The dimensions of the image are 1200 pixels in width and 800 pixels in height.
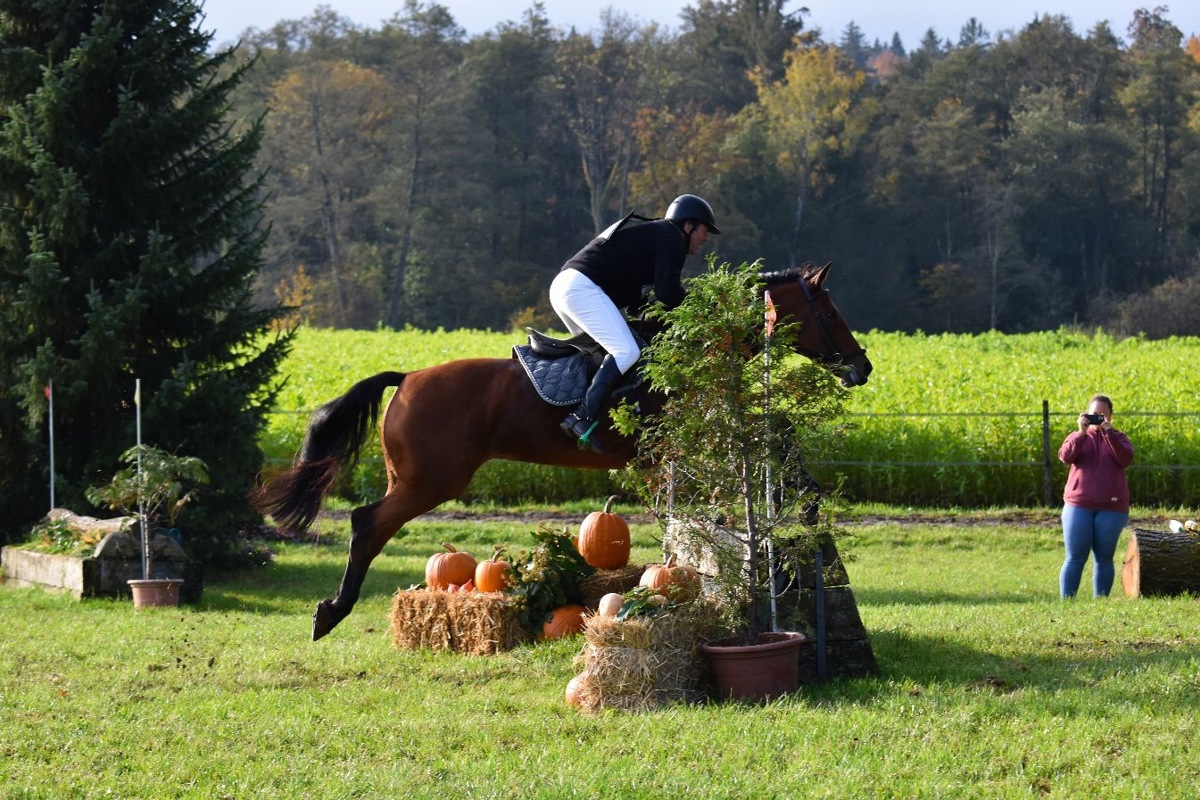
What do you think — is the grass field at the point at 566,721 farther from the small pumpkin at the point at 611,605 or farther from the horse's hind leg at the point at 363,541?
the small pumpkin at the point at 611,605

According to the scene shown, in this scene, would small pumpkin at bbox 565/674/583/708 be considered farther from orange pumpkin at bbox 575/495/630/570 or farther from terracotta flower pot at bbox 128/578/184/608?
terracotta flower pot at bbox 128/578/184/608

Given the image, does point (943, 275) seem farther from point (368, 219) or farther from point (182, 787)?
point (182, 787)

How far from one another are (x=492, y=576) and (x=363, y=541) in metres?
0.93

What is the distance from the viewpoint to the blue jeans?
460 inches

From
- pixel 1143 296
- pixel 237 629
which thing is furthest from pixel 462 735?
pixel 1143 296

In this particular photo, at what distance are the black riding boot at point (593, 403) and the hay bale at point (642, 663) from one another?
1.86 meters

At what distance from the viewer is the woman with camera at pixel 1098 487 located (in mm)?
11586

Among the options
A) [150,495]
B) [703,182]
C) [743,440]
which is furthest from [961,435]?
[703,182]

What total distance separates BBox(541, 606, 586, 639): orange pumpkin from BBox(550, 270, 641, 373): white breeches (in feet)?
5.38

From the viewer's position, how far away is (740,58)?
75875 millimetres

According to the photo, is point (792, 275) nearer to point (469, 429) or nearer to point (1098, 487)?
point (469, 429)

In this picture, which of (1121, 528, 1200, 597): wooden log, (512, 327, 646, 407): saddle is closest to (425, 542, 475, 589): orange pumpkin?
(512, 327, 646, 407): saddle

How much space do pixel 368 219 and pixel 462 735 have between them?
198ft

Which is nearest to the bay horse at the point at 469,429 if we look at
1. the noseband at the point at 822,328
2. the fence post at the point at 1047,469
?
the noseband at the point at 822,328
